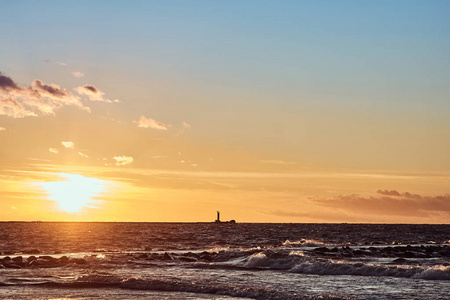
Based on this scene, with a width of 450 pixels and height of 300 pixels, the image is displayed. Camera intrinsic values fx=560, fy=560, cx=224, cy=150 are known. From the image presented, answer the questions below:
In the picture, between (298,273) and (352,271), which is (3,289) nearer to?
(298,273)

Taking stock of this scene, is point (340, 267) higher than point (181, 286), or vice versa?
point (340, 267)

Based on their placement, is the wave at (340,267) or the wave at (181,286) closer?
the wave at (181,286)

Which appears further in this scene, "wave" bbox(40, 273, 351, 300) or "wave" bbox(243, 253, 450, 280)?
"wave" bbox(243, 253, 450, 280)

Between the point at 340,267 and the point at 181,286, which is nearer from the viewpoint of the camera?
the point at 181,286

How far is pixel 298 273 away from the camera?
3947 cm

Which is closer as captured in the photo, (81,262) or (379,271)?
(379,271)

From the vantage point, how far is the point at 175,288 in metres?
29.9

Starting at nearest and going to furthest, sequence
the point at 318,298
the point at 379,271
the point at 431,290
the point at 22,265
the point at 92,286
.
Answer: the point at 318,298
the point at 431,290
the point at 92,286
the point at 379,271
the point at 22,265

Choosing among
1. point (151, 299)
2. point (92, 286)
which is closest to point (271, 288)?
point (151, 299)

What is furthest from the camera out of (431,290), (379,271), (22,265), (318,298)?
(22,265)

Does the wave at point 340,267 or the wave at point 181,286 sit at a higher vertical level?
the wave at point 340,267

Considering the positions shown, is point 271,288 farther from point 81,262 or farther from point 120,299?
point 81,262

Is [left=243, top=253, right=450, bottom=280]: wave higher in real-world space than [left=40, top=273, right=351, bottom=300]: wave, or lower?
higher

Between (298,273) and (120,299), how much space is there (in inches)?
658
